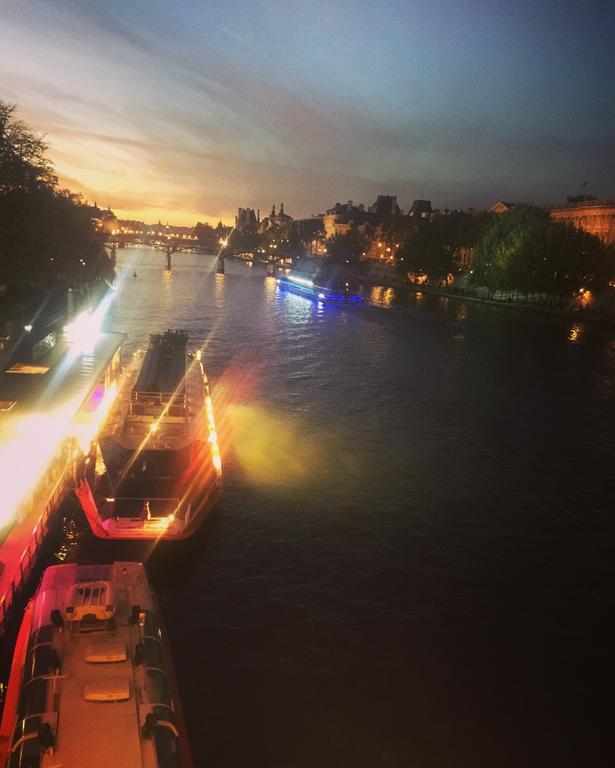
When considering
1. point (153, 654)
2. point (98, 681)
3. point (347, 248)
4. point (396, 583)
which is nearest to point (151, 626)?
point (153, 654)

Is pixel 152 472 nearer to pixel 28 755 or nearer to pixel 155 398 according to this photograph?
pixel 155 398

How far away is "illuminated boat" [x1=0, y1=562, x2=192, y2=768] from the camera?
9.28 m

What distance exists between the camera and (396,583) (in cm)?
1986

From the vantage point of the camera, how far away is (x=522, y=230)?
337 ft

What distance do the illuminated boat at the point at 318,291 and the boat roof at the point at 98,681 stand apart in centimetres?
10302

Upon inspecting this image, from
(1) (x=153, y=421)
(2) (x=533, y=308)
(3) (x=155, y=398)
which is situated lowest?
(2) (x=533, y=308)

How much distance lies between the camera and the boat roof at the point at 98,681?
935 cm

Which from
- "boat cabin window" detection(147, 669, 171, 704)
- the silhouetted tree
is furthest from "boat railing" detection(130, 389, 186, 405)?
the silhouetted tree

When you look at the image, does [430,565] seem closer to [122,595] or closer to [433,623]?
[433,623]

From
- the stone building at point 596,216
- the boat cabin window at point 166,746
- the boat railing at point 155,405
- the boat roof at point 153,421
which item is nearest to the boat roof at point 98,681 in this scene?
the boat cabin window at point 166,746

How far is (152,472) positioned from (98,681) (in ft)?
42.2

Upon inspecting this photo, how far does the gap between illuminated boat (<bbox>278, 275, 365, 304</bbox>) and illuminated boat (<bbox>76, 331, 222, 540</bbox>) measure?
290 ft

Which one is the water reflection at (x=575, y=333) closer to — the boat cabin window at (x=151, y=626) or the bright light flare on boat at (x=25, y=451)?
the bright light flare on boat at (x=25, y=451)

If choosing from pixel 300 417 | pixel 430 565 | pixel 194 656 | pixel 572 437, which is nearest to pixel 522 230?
pixel 572 437
